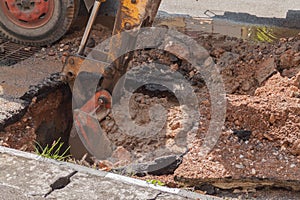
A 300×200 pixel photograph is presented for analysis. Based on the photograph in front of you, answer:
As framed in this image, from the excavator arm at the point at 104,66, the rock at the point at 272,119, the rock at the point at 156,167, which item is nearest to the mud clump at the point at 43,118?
the excavator arm at the point at 104,66

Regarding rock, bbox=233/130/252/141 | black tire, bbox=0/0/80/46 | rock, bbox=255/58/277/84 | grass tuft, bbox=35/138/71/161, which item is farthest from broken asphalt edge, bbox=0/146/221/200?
black tire, bbox=0/0/80/46

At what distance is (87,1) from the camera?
626 centimetres

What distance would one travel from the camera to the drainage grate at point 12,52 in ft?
22.3

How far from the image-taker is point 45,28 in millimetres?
7094

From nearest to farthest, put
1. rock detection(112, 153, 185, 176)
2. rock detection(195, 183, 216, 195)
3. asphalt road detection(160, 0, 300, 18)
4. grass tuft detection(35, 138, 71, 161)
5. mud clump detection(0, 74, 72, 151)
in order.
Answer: grass tuft detection(35, 138, 71, 161) → rock detection(195, 183, 216, 195) → rock detection(112, 153, 185, 176) → mud clump detection(0, 74, 72, 151) → asphalt road detection(160, 0, 300, 18)

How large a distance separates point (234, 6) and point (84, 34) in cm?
296

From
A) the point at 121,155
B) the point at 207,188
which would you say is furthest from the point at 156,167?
the point at 121,155

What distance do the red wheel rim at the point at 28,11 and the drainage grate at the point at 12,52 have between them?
0.86ft

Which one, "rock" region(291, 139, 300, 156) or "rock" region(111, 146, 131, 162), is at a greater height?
"rock" region(291, 139, 300, 156)

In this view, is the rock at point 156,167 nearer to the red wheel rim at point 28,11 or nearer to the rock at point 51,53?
the rock at point 51,53

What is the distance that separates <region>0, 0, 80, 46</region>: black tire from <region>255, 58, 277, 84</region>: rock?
2.28m

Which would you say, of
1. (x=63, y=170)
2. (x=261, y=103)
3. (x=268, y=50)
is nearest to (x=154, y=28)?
(x=268, y=50)

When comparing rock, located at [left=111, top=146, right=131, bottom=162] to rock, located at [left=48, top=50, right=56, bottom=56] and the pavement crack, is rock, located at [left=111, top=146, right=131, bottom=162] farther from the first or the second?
rock, located at [left=48, top=50, right=56, bottom=56]

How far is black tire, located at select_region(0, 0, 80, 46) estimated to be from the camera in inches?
277
